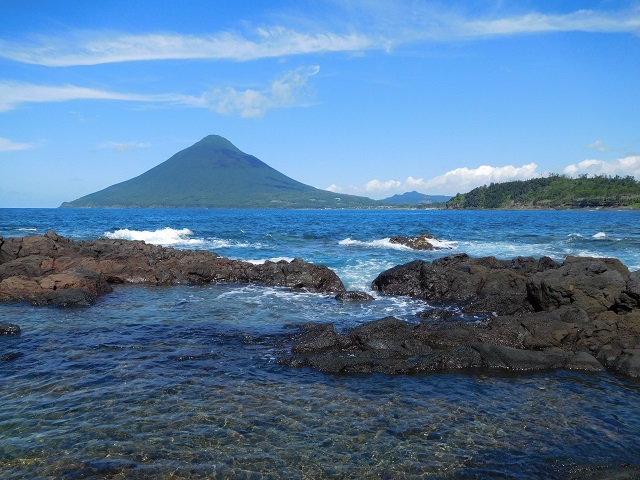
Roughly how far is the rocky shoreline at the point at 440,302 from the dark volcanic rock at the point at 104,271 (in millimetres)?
58

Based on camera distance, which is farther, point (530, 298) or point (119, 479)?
point (530, 298)

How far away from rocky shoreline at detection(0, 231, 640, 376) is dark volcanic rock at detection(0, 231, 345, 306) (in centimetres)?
6

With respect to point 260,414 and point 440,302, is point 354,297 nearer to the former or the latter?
point 440,302

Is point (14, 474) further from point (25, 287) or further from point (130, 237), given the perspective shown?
point (130, 237)

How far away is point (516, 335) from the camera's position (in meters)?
15.6

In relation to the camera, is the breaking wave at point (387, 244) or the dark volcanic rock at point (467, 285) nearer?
the dark volcanic rock at point (467, 285)

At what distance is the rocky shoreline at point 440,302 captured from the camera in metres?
13.7

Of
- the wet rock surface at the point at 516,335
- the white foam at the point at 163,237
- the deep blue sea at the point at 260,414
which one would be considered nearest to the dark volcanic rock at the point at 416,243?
the white foam at the point at 163,237

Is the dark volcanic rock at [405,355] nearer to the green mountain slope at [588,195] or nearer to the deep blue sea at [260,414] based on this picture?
the deep blue sea at [260,414]

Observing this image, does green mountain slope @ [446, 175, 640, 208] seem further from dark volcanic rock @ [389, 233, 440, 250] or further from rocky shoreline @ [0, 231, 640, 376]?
rocky shoreline @ [0, 231, 640, 376]

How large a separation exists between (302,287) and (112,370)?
46.3 feet

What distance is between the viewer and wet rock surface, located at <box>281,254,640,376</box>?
13.5 m

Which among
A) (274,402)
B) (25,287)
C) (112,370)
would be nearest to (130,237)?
(25,287)

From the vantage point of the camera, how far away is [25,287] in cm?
2203
